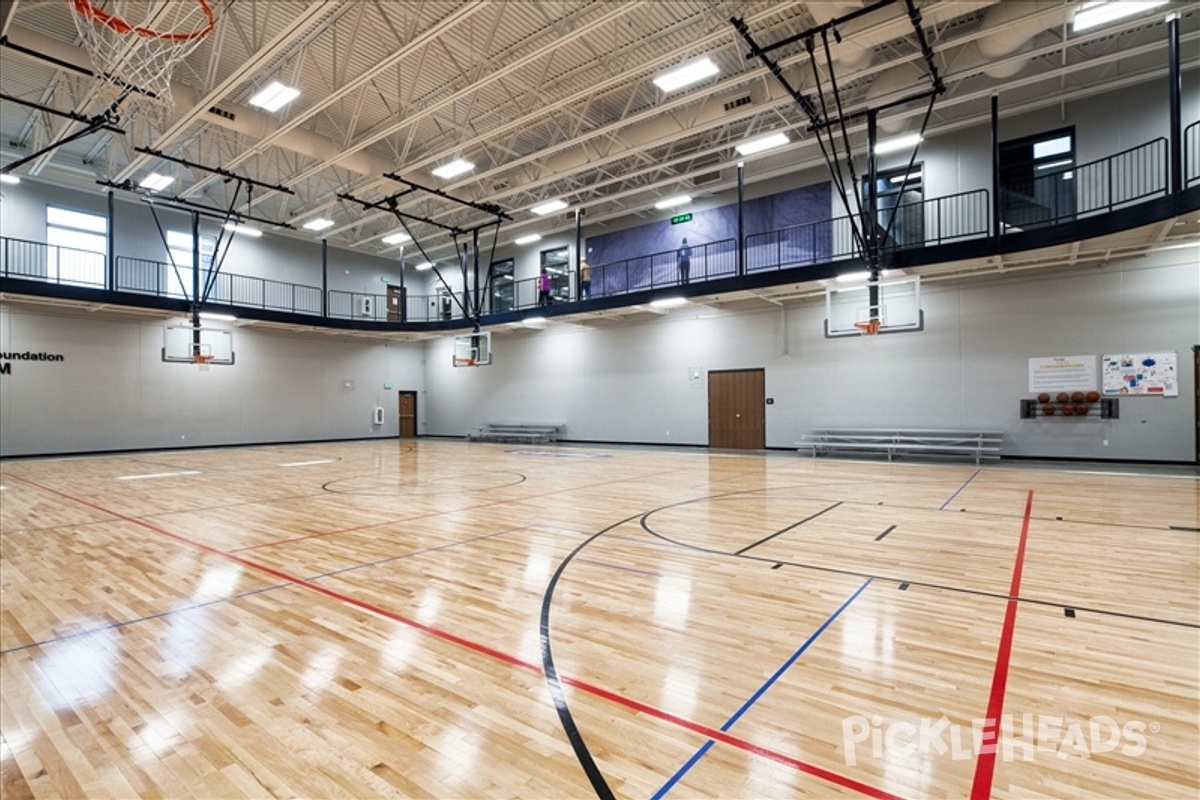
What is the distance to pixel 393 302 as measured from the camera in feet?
83.8

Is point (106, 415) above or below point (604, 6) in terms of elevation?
below

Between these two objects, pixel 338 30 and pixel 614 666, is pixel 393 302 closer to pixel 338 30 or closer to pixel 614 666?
pixel 338 30

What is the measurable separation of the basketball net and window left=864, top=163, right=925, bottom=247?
14.7 m

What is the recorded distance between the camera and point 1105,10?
822 cm

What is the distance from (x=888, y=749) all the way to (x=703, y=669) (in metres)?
0.96

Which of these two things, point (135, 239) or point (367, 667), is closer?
point (367, 667)

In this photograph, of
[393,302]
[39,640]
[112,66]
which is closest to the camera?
[39,640]

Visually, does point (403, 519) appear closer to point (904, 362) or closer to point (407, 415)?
point (904, 362)

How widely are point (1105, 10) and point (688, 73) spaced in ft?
19.5

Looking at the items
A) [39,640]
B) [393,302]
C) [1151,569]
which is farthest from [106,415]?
[1151,569]

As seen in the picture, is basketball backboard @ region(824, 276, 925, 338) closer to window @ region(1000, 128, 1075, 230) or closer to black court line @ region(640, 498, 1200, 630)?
window @ region(1000, 128, 1075, 230)

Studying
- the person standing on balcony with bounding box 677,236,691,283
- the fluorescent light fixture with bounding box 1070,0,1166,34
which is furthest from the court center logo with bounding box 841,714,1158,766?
the person standing on balcony with bounding box 677,236,691,283

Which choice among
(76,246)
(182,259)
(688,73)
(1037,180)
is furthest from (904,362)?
(76,246)

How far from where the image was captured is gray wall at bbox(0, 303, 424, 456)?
629 inches
